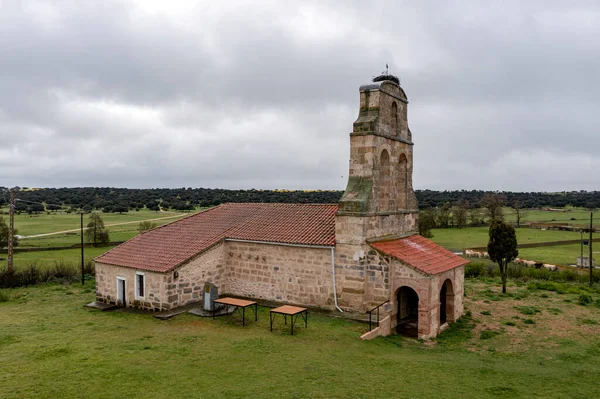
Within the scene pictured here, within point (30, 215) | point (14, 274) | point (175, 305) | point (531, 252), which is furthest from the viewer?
point (30, 215)

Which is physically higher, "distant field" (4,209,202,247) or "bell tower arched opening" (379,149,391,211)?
"bell tower arched opening" (379,149,391,211)

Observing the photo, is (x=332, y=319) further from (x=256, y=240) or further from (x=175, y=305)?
(x=175, y=305)

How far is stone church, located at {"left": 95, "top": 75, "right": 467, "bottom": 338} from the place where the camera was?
16.5 m

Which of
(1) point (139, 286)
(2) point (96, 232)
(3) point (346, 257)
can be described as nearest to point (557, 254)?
(3) point (346, 257)

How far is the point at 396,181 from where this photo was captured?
64.7 feet

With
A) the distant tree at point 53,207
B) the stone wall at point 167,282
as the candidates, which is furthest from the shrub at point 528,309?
the distant tree at point 53,207

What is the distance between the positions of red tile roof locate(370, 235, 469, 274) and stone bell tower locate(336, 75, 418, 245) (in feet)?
2.18

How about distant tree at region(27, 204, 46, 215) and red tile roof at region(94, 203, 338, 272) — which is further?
distant tree at region(27, 204, 46, 215)

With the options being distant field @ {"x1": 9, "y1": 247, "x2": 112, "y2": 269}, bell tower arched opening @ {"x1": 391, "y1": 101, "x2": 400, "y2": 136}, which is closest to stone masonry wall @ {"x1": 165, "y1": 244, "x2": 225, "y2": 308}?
bell tower arched opening @ {"x1": 391, "y1": 101, "x2": 400, "y2": 136}

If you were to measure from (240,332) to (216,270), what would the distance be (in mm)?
5164

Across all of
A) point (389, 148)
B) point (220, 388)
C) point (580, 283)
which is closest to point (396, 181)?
point (389, 148)

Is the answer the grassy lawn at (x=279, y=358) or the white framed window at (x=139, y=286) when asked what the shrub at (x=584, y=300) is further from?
the white framed window at (x=139, y=286)

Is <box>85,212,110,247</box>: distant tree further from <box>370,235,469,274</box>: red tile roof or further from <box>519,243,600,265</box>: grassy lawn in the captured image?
<box>519,243,600,265</box>: grassy lawn

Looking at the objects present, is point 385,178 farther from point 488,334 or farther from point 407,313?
point 488,334
